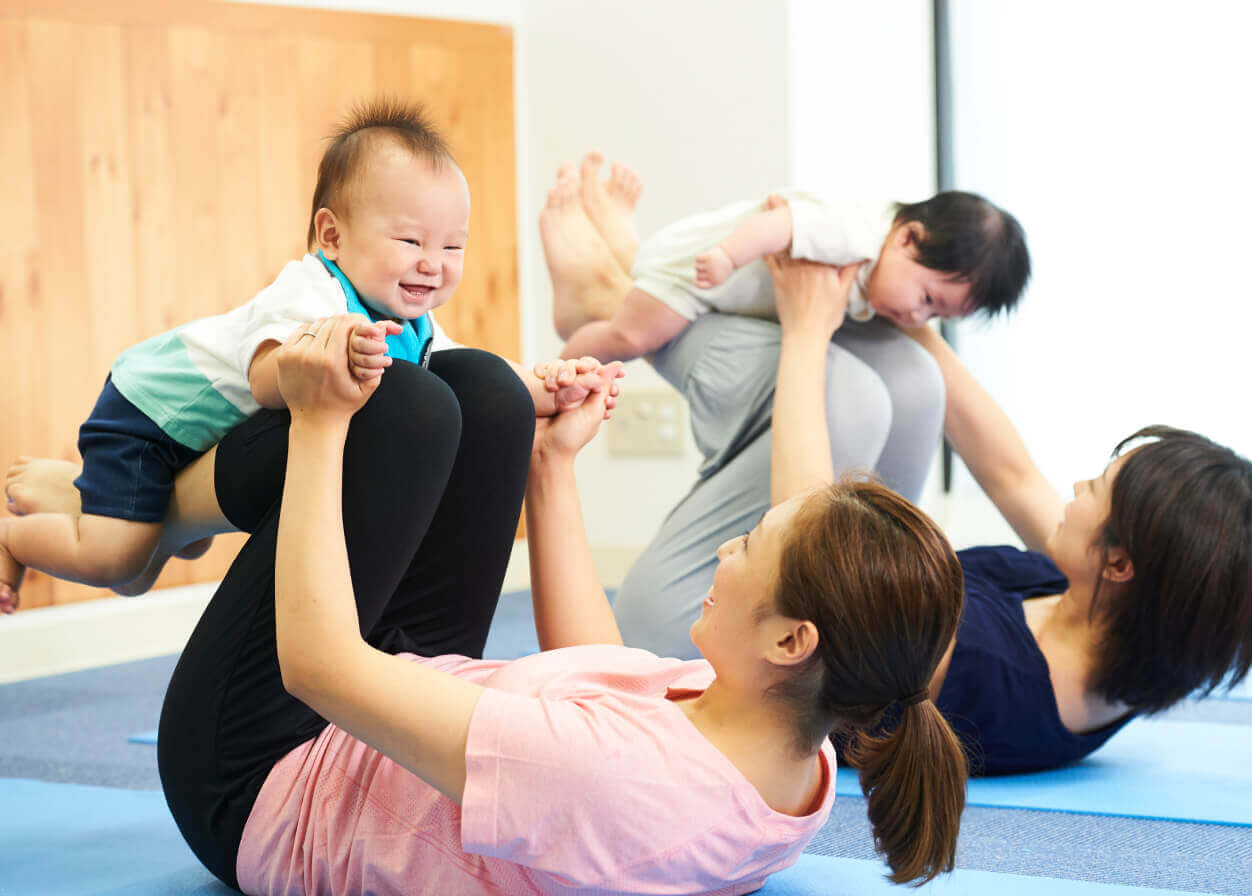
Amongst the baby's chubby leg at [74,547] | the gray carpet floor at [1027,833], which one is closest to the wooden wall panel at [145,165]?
the gray carpet floor at [1027,833]

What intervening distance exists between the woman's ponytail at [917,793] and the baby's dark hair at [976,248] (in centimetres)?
114

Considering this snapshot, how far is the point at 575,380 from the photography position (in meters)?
1.29

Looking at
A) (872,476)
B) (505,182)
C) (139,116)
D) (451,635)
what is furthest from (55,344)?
(872,476)

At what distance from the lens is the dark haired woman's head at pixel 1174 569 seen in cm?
146

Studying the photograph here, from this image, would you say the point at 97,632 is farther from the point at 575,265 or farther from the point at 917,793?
the point at 917,793

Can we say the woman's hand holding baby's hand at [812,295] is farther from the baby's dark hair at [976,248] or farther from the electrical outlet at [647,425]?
the electrical outlet at [647,425]

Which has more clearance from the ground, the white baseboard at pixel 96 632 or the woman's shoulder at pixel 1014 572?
the woman's shoulder at pixel 1014 572

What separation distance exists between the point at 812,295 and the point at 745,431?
281 millimetres

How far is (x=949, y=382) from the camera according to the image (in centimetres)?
215

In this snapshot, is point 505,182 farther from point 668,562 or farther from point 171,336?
point 171,336

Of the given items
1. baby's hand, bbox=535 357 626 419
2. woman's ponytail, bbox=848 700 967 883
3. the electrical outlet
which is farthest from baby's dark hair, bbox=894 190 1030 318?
the electrical outlet

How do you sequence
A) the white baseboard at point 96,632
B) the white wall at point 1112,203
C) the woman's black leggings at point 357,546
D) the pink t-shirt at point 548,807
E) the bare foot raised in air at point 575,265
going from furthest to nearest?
the white wall at point 1112,203 → the white baseboard at point 96,632 → the bare foot raised in air at point 575,265 → the woman's black leggings at point 357,546 → the pink t-shirt at point 548,807

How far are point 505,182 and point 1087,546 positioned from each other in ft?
8.29

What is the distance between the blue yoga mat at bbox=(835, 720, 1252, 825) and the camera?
152 centimetres
